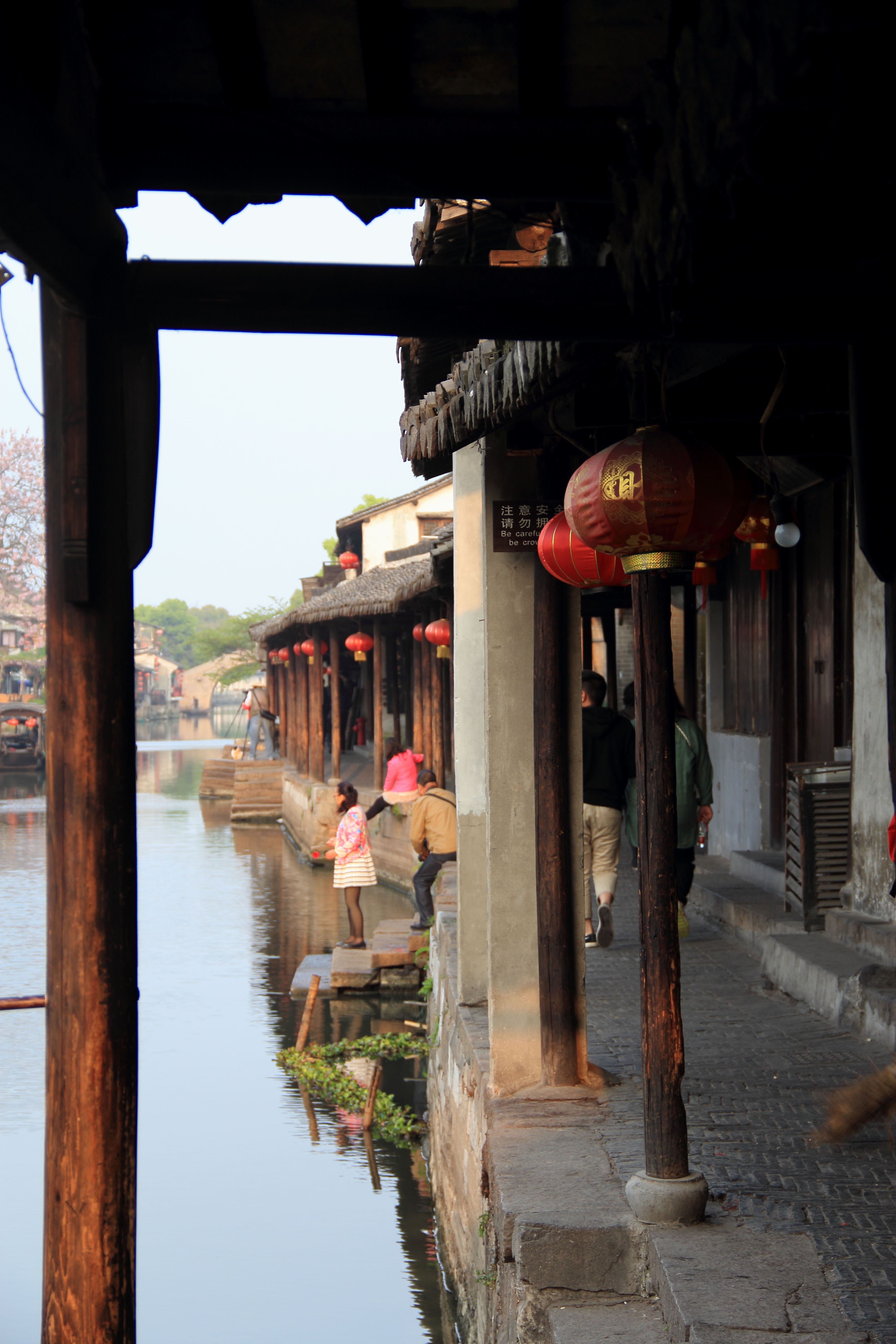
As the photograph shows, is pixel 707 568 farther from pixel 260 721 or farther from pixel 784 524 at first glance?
pixel 260 721

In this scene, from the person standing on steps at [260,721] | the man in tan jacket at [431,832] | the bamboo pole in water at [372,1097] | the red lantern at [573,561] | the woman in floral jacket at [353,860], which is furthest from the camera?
the person standing on steps at [260,721]

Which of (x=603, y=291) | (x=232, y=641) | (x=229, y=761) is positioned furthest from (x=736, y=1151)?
(x=232, y=641)

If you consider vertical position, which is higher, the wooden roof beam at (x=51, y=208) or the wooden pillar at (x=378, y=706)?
the wooden roof beam at (x=51, y=208)

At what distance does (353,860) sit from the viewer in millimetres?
12758

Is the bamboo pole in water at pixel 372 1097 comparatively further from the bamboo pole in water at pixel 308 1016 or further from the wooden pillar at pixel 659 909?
the wooden pillar at pixel 659 909

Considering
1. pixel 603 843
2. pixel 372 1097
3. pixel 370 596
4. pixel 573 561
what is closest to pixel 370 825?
pixel 370 596

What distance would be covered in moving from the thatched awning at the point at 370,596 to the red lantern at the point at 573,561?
306 inches

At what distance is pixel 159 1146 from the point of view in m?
9.12

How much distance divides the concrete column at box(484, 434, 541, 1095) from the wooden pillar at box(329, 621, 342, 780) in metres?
15.3

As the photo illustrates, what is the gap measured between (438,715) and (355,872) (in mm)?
5003

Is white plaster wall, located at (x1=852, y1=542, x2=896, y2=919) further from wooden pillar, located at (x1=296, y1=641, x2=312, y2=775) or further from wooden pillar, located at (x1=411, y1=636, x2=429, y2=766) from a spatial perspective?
wooden pillar, located at (x1=296, y1=641, x2=312, y2=775)

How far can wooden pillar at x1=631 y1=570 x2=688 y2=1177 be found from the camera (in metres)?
3.89

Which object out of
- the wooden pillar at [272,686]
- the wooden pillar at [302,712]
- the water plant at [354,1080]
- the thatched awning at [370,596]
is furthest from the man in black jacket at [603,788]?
the wooden pillar at [272,686]

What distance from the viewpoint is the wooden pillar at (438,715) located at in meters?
A: 16.8
